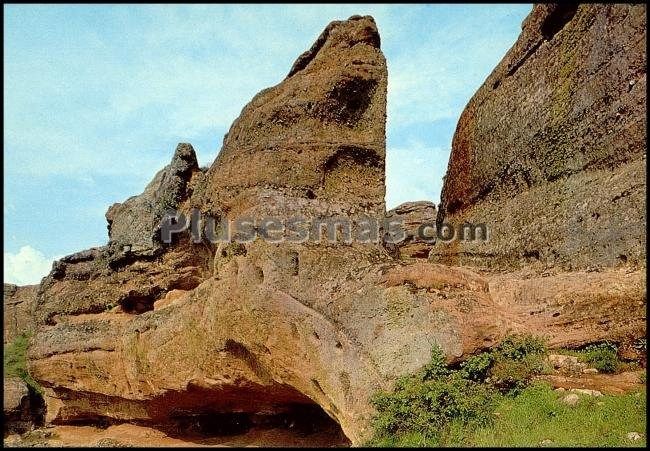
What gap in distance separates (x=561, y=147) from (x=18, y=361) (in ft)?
68.1

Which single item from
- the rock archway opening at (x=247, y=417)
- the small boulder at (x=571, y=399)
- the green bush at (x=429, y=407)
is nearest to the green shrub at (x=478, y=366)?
the green bush at (x=429, y=407)

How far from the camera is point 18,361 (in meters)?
22.9

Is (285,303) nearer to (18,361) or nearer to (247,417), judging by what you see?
(247,417)

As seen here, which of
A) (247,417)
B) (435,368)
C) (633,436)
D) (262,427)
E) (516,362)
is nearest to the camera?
(633,436)

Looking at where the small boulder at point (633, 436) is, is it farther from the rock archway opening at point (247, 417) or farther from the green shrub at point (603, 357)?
the rock archway opening at point (247, 417)

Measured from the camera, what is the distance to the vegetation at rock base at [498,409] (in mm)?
6066

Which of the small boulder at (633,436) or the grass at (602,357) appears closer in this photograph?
the small boulder at (633,436)

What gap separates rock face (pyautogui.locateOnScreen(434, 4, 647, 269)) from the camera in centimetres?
873

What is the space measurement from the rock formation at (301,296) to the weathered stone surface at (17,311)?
1461cm

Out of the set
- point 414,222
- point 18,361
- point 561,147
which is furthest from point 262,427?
point 414,222

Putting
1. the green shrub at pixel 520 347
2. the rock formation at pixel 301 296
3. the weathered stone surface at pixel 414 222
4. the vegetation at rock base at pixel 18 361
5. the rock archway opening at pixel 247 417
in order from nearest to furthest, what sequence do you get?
the green shrub at pixel 520 347 < the rock formation at pixel 301 296 < the rock archway opening at pixel 247 417 < the vegetation at rock base at pixel 18 361 < the weathered stone surface at pixel 414 222

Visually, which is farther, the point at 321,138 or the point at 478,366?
the point at 321,138

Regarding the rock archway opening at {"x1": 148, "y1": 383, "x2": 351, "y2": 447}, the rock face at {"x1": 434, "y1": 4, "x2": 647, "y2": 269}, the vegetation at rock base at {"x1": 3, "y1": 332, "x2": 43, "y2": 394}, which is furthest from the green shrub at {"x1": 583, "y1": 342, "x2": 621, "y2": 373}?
the vegetation at rock base at {"x1": 3, "y1": 332, "x2": 43, "y2": 394}

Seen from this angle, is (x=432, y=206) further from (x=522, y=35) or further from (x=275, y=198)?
(x=275, y=198)
